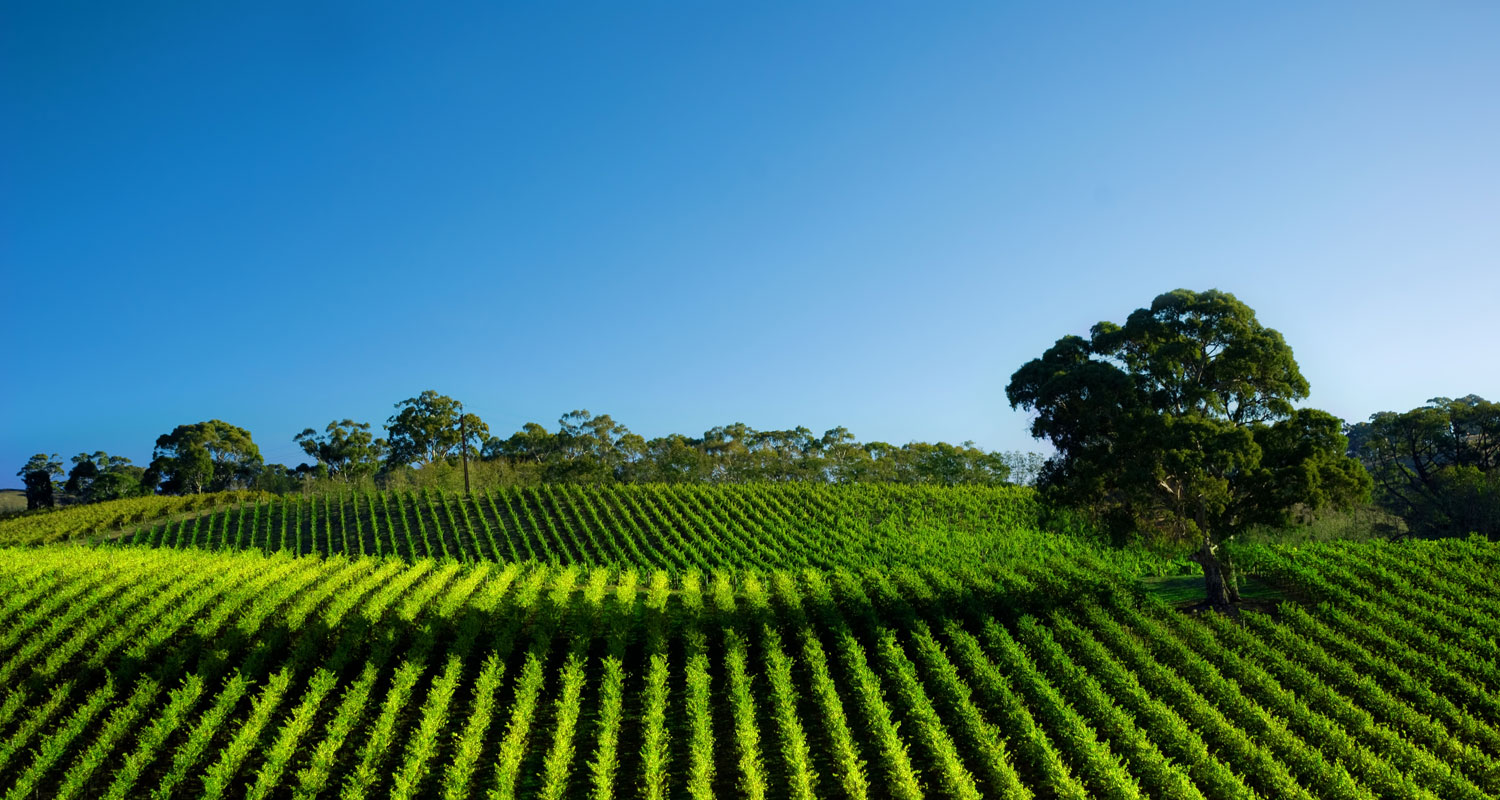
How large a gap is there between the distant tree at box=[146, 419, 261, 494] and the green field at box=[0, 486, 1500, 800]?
171 feet

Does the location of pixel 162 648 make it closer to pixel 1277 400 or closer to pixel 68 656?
pixel 68 656

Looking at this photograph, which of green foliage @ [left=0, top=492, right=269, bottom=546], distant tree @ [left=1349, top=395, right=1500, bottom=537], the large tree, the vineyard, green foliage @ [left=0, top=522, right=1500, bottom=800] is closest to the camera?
green foliage @ [left=0, top=522, right=1500, bottom=800]

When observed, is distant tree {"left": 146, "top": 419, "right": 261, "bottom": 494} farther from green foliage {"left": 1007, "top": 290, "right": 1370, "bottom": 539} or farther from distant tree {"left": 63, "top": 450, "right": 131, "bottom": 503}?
green foliage {"left": 1007, "top": 290, "right": 1370, "bottom": 539}

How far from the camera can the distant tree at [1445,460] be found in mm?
32125

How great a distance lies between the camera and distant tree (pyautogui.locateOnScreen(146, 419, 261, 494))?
67625 millimetres

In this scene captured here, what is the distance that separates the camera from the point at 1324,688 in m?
13.6

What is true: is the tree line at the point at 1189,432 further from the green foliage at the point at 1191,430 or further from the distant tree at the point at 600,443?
the distant tree at the point at 600,443

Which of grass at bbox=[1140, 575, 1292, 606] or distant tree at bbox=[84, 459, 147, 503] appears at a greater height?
distant tree at bbox=[84, 459, 147, 503]

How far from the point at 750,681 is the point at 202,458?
7187cm

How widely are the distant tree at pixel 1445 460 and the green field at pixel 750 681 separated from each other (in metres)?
15.6

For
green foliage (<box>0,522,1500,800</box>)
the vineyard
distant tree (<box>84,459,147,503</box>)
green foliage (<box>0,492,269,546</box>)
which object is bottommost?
green foliage (<box>0,522,1500,800</box>)

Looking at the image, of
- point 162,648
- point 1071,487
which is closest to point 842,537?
point 1071,487

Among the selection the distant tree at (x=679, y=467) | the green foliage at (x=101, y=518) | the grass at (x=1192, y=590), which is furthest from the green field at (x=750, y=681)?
the distant tree at (x=679, y=467)

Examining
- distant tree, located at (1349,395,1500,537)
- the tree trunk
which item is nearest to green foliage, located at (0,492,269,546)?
the tree trunk
